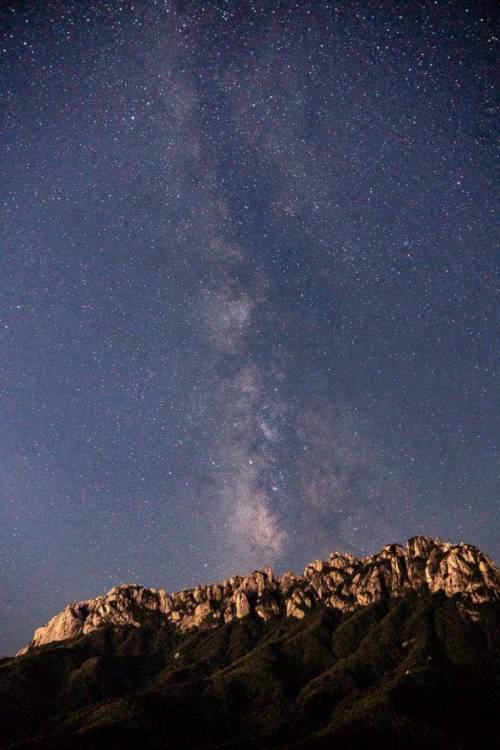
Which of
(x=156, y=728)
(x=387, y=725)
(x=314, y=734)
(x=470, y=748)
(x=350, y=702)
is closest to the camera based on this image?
(x=470, y=748)

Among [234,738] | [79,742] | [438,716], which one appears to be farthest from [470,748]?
[79,742]

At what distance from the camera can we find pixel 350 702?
199 metres

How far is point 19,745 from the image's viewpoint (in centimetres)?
17000

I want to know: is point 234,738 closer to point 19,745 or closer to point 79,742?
point 79,742

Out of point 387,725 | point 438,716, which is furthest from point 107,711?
point 438,716

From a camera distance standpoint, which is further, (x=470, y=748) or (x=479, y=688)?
(x=479, y=688)

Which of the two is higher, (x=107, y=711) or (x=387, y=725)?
(x=107, y=711)

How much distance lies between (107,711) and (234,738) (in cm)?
5595

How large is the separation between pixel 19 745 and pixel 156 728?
5043 centimetres

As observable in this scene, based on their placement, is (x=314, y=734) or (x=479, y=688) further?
(x=479, y=688)

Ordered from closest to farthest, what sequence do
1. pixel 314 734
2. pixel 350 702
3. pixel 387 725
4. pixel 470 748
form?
pixel 470 748 → pixel 387 725 → pixel 314 734 → pixel 350 702

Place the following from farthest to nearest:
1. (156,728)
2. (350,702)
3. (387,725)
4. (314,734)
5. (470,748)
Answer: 1. (350,702)
2. (156,728)
3. (314,734)
4. (387,725)
5. (470,748)

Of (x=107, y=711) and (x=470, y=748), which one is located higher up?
(x=107, y=711)

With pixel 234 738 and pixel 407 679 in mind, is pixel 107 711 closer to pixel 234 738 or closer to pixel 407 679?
pixel 234 738
